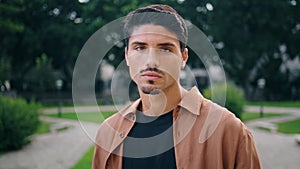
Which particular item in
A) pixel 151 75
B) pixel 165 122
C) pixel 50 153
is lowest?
pixel 50 153

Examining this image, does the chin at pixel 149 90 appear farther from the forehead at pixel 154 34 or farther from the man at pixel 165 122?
the forehead at pixel 154 34

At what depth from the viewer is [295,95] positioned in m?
29.0

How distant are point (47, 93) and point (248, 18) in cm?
1769

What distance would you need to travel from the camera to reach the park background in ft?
78.0

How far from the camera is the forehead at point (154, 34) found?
1.46 metres

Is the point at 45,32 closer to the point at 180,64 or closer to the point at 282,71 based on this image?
the point at 282,71

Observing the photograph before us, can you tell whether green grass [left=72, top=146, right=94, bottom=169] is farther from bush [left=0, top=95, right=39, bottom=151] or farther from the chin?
the chin

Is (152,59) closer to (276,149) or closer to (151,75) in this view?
(151,75)

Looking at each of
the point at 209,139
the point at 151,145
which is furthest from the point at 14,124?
the point at 209,139

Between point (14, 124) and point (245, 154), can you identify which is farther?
point (14, 124)

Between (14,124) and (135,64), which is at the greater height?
A: (135,64)

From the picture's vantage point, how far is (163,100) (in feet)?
5.27

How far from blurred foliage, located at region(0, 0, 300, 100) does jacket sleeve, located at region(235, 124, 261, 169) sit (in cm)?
1962

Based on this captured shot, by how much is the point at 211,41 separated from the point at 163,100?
24869 millimetres
